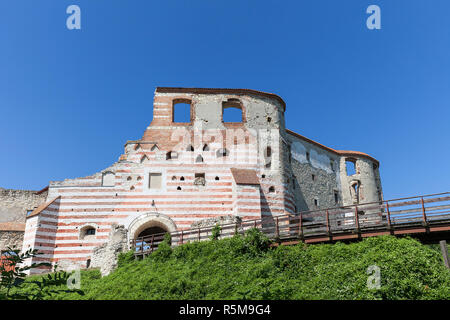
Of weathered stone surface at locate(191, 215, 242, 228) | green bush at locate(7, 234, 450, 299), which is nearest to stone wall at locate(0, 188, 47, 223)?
green bush at locate(7, 234, 450, 299)

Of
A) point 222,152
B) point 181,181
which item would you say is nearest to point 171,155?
point 181,181

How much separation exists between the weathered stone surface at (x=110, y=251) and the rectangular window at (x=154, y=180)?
3.18 m

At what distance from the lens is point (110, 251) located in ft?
64.6

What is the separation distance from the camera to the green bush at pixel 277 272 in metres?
10.4

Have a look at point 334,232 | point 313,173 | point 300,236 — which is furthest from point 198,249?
point 313,173

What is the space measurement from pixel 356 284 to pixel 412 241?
308 cm

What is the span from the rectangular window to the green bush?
247 inches

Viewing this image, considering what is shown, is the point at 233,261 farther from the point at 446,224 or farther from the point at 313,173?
the point at 313,173

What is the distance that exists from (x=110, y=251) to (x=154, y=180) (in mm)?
5333

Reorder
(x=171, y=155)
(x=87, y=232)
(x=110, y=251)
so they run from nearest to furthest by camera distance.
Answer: (x=110, y=251) → (x=87, y=232) → (x=171, y=155)

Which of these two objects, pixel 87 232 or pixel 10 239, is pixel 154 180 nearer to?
Result: pixel 87 232

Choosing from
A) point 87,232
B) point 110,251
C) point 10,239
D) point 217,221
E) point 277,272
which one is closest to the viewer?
point 277,272

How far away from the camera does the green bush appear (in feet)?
34.3

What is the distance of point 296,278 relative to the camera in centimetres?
1244
